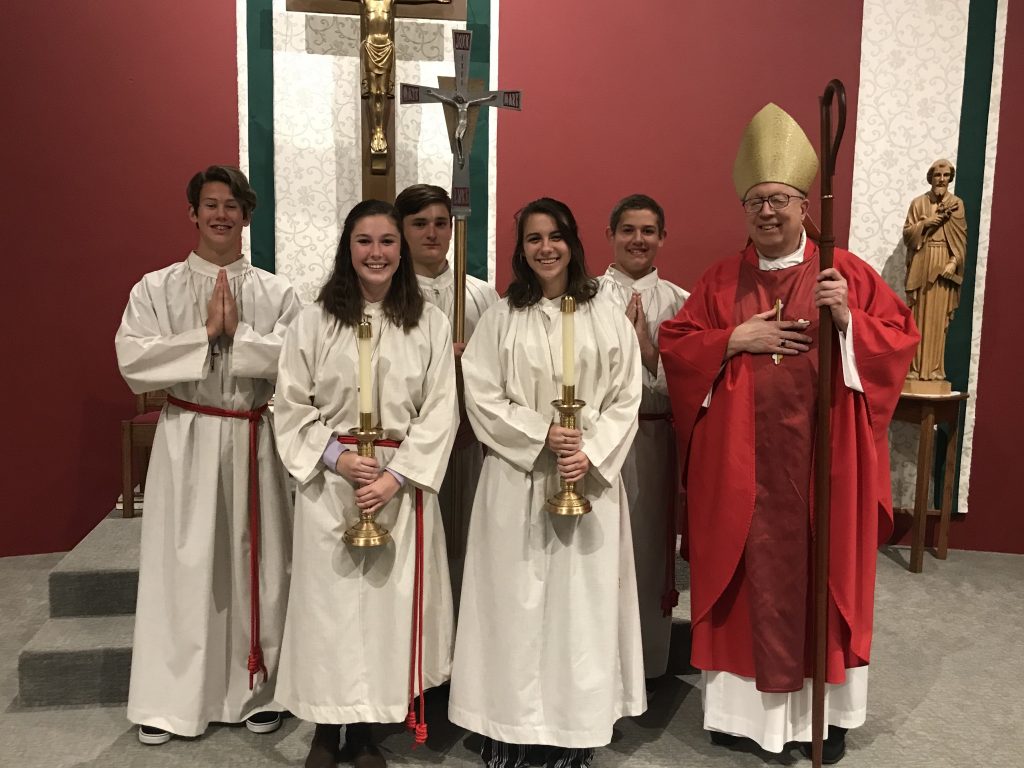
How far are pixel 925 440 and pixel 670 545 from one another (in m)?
2.22

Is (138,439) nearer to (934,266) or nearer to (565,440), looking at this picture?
(565,440)

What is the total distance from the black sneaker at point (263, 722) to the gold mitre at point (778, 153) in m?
2.46

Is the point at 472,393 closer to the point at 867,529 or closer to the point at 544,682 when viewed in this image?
the point at 544,682

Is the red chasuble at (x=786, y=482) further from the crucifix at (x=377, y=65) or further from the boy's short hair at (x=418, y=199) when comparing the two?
the crucifix at (x=377, y=65)

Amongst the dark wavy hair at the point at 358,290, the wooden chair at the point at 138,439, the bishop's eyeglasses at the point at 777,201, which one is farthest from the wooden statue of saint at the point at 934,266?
the wooden chair at the point at 138,439

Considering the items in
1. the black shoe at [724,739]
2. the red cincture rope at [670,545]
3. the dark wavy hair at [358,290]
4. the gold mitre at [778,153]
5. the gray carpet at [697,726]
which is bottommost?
the gray carpet at [697,726]

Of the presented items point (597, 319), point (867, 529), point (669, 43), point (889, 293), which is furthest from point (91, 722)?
point (669, 43)

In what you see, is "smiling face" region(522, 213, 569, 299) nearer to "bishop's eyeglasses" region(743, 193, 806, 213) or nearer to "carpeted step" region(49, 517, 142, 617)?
"bishop's eyeglasses" region(743, 193, 806, 213)

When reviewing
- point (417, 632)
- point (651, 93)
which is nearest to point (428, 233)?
point (417, 632)

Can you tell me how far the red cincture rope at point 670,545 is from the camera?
10.7 ft

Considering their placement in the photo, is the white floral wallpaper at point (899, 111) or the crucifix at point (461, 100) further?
the white floral wallpaper at point (899, 111)

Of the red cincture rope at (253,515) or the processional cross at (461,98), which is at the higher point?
the processional cross at (461,98)

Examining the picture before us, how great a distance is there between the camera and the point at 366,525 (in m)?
2.49

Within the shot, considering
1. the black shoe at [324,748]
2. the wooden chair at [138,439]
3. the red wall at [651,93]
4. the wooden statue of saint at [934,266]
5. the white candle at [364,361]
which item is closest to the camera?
the white candle at [364,361]
